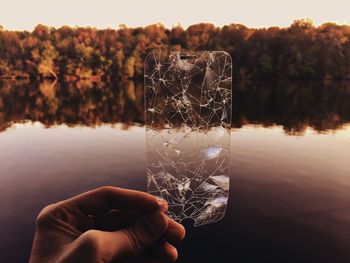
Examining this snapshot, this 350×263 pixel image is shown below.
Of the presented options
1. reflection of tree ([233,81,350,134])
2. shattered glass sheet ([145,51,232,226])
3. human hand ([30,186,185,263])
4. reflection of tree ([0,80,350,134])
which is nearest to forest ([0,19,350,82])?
reflection of tree ([233,81,350,134])

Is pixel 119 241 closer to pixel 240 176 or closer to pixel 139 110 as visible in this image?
pixel 240 176

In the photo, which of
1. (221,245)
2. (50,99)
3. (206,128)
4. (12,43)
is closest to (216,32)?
(50,99)

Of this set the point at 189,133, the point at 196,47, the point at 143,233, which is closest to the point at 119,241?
the point at 143,233

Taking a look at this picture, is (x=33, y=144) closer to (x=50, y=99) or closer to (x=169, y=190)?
(x=169, y=190)

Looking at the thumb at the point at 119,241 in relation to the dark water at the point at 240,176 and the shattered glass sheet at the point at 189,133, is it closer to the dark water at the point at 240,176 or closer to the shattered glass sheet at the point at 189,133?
the shattered glass sheet at the point at 189,133

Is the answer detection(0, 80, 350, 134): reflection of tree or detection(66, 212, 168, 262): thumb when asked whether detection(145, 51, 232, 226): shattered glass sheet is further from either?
detection(0, 80, 350, 134): reflection of tree

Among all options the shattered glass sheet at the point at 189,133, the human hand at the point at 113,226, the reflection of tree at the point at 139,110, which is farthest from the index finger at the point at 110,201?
the reflection of tree at the point at 139,110
